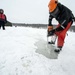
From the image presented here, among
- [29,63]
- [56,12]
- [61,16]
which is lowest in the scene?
[29,63]

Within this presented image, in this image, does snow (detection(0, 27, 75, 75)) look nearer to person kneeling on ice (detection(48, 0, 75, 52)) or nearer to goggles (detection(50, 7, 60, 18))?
person kneeling on ice (detection(48, 0, 75, 52))

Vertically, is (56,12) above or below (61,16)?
above

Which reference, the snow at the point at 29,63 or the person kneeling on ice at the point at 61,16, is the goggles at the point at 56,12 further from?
the snow at the point at 29,63

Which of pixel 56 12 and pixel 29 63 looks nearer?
pixel 29 63

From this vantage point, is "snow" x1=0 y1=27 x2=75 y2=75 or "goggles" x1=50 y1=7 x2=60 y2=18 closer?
"snow" x1=0 y1=27 x2=75 y2=75

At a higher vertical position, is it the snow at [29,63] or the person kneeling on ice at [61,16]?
the person kneeling on ice at [61,16]

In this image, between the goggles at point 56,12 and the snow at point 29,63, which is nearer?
the snow at point 29,63

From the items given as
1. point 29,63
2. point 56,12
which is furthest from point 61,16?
point 29,63

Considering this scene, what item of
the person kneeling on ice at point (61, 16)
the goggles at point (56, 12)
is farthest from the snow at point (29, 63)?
the goggles at point (56, 12)

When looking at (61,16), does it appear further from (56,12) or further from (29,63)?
(29,63)

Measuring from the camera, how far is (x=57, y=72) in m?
4.49

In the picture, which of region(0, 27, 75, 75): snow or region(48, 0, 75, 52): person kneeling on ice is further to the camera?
region(48, 0, 75, 52): person kneeling on ice

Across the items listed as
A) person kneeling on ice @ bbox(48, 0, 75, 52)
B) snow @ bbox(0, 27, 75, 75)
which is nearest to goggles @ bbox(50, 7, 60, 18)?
person kneeling on ice @ bbox(48, 0, 75, 52)

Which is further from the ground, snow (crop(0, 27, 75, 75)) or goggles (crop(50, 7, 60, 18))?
goggles (crop(50, 7, 60, 18))
